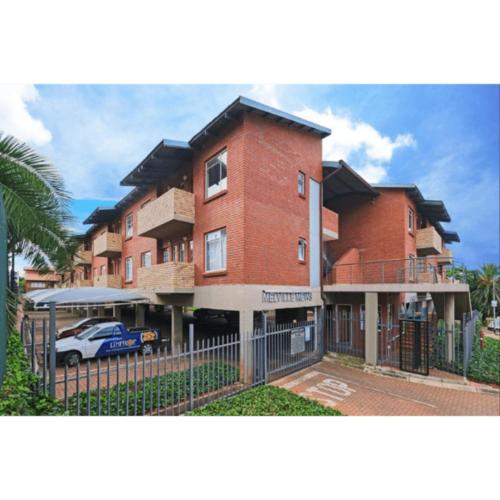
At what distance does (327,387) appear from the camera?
889 cm

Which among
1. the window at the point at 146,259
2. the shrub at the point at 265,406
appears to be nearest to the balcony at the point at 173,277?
→ the shrub at the point at 265,406

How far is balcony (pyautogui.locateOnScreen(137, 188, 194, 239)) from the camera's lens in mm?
10992

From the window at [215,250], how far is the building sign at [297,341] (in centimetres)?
344

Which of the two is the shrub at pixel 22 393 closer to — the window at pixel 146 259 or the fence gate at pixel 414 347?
the fence gate at pixel 414 347

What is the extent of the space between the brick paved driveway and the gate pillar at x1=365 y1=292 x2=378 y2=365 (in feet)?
2.59

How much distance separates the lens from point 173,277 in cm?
1074

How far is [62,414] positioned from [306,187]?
35.1ft

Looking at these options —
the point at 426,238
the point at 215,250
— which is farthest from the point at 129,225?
the point at 426,238

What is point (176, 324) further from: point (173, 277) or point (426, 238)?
point (426, 238)

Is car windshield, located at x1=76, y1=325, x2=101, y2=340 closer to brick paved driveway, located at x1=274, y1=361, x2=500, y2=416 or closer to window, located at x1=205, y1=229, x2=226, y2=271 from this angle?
window, located at x1=205, y1=229, x2=226, y2=271

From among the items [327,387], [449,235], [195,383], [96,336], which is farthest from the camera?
[449,235]

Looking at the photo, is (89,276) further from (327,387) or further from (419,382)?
(419,382)

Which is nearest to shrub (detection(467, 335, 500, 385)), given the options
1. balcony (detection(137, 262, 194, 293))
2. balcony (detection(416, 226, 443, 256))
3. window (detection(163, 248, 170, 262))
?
balcony (detection(416, 226, 443, 256))

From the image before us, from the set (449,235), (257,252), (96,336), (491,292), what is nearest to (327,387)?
(257,252)
